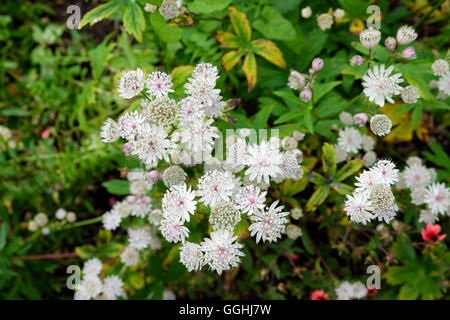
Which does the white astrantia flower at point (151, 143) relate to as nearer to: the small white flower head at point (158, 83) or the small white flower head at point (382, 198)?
the small white flower head at point (158, 83)

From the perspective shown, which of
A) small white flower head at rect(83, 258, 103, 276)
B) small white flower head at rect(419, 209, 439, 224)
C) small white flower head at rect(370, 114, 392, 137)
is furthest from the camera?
small white flower head at rect(83, 258, 103, 276)

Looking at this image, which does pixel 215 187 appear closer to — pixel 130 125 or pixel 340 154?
pixel 130 125

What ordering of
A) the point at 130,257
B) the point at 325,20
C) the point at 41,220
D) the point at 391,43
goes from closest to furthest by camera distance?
the point at 391,43 < the point at 325,20 < the point at 130,257 < the point at 41,220

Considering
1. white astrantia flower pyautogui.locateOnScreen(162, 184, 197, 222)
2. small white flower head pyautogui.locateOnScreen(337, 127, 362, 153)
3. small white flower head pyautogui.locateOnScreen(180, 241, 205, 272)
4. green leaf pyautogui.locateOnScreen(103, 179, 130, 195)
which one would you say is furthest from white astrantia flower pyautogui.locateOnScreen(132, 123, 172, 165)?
small white flower head pyautogui.locateOnScreen(337, 127, 362, 153)

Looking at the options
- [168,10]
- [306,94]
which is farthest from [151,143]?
[306,94]

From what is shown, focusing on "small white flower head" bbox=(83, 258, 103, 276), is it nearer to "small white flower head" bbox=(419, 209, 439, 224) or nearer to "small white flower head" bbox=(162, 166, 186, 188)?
"small white flower head" bbox=(162, 166, 186, 188)

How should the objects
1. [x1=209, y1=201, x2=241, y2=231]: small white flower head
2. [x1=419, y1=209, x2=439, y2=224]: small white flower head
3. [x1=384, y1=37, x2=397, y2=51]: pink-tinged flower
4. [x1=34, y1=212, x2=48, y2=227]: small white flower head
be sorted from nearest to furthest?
[x1=209, y1=201, x2=241, y2=231]: small white flower head, [x1=384, y1=37, x2=397, y2=51]: pink-tinged flower, [x1=419, y1=209, x2=439, y2=224]: small white flower head, [x1=34, y1=212, x2=48, y2=227]: small white flower head
